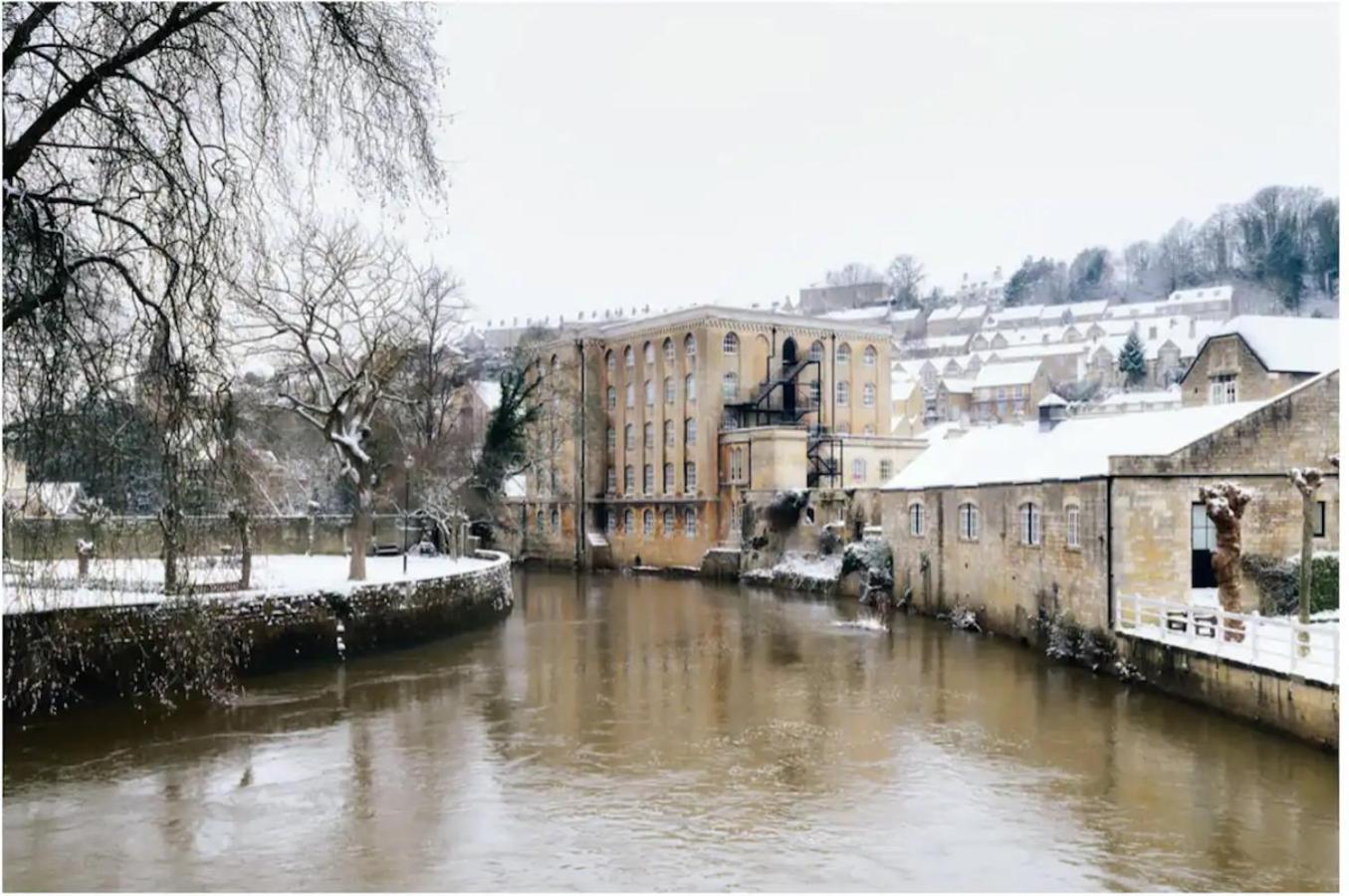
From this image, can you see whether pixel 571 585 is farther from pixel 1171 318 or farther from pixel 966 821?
pixel 1171 318

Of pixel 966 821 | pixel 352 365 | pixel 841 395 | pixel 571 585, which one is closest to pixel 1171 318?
pixel 841 395

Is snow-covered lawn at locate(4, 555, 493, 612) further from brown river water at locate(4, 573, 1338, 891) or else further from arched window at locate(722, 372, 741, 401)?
arched window at locate(722, 372, 741, 401)

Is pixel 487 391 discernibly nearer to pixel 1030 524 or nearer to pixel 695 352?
pixel 695 352

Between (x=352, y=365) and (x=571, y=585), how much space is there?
13.4m

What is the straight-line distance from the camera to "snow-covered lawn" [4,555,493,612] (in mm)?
8703

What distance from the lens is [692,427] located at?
1767 inches

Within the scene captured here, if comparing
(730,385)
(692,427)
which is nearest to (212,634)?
(692,427)

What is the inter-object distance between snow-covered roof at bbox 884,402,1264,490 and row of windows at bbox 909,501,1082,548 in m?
0.60

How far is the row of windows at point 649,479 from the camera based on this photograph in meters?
44.9

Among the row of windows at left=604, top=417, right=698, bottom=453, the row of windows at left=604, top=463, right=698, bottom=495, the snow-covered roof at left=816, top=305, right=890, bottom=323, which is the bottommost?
the row of windows at left=604, top=463, right=698, bottom=495

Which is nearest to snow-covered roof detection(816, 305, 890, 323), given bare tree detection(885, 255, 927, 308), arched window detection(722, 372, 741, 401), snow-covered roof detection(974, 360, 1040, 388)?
bare tree detection(885, 255, 927, 308)

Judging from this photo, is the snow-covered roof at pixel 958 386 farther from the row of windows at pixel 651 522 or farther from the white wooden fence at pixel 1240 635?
the white wooden fence at pixel 1240 635

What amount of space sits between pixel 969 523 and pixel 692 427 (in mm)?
19869

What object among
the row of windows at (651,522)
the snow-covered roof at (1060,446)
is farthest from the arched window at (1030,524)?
the row of windows at (651,522)
